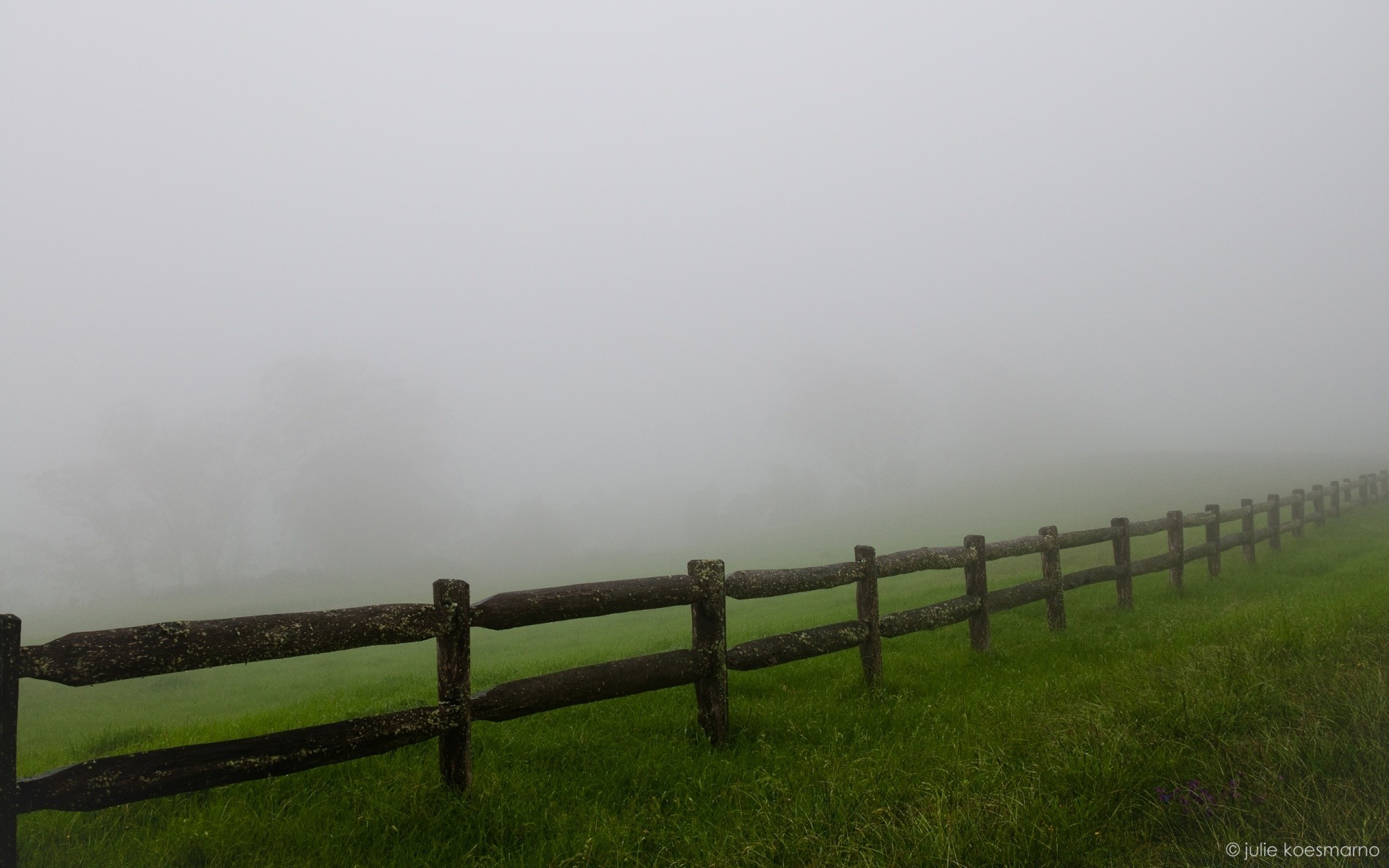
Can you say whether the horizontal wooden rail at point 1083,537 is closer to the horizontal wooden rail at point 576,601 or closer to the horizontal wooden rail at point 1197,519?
the horizontal wooden rail at point 1197,519

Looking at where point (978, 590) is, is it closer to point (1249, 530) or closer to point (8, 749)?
point (8, 749)

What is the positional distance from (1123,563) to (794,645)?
6960 millimetres

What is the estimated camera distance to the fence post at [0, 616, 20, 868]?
9.82ft

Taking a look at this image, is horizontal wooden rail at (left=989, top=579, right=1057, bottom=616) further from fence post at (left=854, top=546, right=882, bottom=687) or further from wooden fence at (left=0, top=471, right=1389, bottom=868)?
fence post at (left=854, top=546, right=882, bottom=687)

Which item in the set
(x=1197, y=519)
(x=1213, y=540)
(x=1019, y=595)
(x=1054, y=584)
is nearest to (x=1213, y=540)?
(x=1213, y=540)

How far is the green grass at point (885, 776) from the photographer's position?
11.1 ft

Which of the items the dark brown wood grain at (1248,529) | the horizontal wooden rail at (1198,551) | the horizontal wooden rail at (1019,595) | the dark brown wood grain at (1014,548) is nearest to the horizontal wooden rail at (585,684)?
the dark brown wood grain at (1014,548)

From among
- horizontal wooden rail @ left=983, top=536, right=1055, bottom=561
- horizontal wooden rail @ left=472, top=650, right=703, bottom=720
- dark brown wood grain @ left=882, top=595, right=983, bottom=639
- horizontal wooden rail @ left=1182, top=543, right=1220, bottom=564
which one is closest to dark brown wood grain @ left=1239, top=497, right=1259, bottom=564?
horizontal wooden rail @ left=1182, top=543, right=1220, bottom=564

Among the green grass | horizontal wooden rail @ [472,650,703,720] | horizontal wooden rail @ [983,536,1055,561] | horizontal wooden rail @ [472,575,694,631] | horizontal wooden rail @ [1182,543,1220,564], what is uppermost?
horizontal wooden rail @ [472,575,694,631]

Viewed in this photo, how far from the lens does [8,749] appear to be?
3.02 meters

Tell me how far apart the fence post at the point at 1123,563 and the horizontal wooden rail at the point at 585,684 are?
7.82 m

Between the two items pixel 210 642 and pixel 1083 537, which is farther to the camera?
pixel 1083 537

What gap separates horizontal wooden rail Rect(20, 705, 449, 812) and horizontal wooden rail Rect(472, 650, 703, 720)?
43cm

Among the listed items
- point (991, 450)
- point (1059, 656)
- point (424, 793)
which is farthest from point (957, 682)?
point (991, 450)
